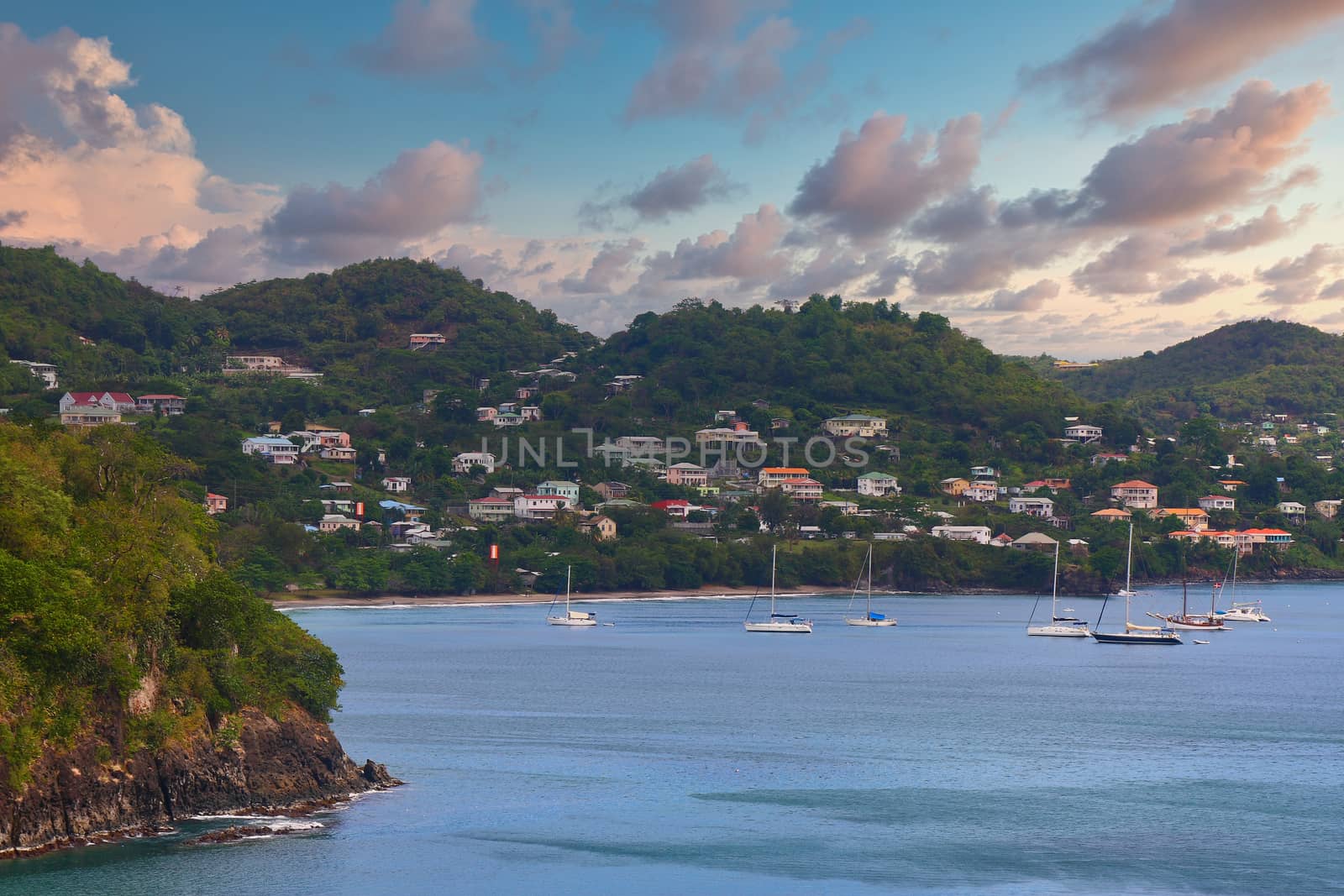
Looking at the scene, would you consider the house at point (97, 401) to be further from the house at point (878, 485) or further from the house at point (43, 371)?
the house at point (878, 485)

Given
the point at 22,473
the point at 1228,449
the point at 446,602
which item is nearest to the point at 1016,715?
the point at 22,473

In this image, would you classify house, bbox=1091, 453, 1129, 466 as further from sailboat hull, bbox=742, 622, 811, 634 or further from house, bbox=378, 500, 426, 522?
house, bbox=378, 500, 426, 522

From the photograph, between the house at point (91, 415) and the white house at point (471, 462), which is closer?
the house at point (91, 415)

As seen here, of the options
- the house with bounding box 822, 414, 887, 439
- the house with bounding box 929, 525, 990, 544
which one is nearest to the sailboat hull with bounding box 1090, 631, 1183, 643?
the house with bounding box 929, 525, 990, 544

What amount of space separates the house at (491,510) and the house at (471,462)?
13356 mm

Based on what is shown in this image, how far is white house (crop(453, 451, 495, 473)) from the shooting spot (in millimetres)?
143188

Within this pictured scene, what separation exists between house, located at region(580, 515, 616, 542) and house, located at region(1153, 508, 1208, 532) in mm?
57279

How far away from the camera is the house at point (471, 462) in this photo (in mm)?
143125

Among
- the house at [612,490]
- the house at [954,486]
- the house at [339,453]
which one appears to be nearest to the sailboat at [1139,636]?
the house at [954,486]

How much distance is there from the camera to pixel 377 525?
116m

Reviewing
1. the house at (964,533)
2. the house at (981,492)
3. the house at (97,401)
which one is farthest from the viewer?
the house at (981,492)

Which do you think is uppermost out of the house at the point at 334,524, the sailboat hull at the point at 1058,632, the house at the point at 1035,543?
the house at the point at 1035,543

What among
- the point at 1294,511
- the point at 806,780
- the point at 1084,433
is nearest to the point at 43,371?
the point at 1084,433

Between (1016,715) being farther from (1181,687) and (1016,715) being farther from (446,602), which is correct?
(446,602)
